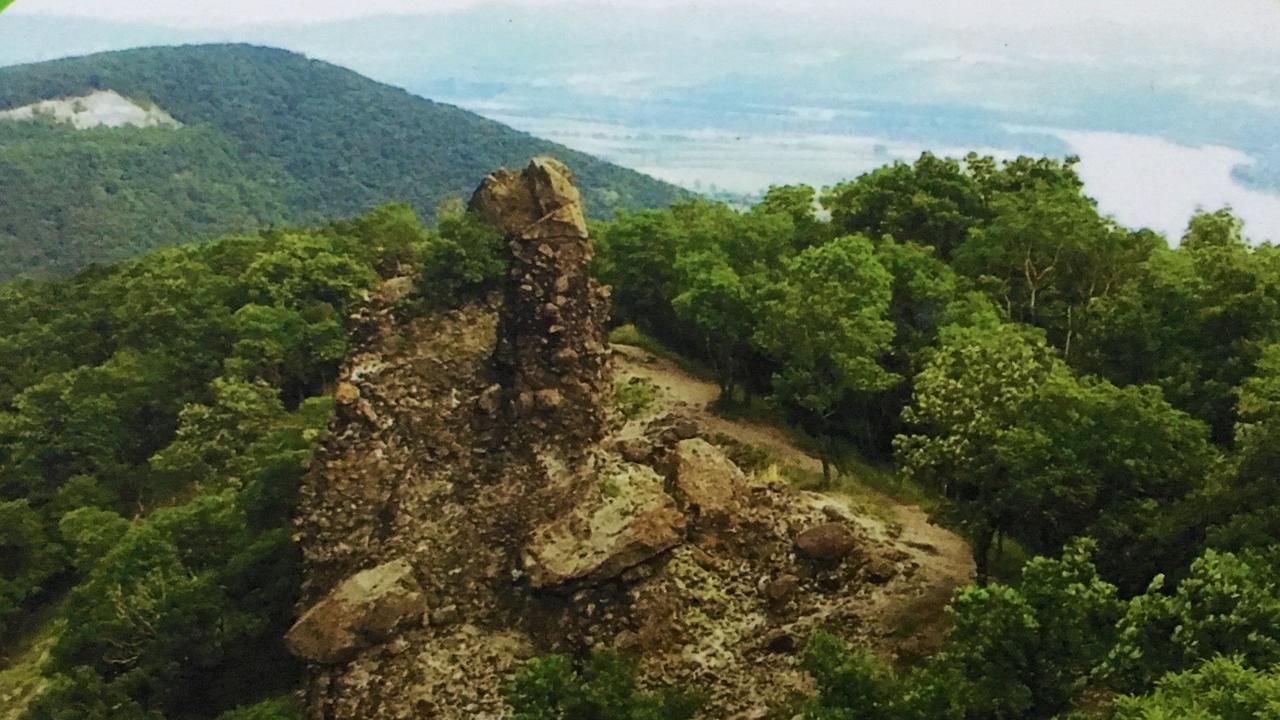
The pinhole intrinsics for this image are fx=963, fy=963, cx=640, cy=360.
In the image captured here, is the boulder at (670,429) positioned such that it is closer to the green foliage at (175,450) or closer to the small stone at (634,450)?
the small stone at (634,450)

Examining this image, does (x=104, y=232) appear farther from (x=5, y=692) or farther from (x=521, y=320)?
(x=521, y=320)

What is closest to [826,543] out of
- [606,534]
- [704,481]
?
[704,481]

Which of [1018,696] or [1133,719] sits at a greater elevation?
[1133,719]

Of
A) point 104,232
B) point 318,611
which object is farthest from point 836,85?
point 104,232

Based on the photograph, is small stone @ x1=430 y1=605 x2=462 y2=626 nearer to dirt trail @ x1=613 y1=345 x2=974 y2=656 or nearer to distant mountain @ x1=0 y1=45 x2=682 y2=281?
dirt trail @ x1=613 y1=345 x2=974 y2=656

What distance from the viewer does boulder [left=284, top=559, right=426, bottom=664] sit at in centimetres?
2094

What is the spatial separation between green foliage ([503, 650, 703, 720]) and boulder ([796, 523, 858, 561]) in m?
6.30

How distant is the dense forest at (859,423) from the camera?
13.8 metres

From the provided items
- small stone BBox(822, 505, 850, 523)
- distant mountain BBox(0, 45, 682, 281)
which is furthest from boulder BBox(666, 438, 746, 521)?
distant mountain BBox(0, 45, 682, 281)

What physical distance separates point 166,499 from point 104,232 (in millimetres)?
93675

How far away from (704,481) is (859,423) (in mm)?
7478

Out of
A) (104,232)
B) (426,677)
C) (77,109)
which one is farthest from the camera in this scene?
(77,109)

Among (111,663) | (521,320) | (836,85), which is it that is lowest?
(111,663)

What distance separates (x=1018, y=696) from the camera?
43.6 ft
